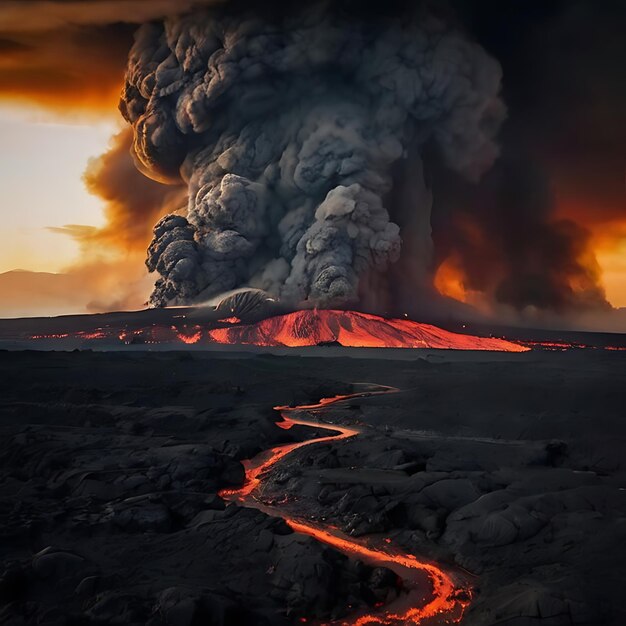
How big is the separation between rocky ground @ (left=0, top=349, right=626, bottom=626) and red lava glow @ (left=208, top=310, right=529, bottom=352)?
2474cm

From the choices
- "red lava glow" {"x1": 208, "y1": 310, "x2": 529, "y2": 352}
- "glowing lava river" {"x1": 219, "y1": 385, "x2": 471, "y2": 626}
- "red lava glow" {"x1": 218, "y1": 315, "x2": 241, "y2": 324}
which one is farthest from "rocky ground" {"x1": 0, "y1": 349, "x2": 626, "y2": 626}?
"red lava glow" {"x1": 218, "y1": 315, "x2": 241, "y2": 324}

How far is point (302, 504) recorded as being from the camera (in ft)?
50.1

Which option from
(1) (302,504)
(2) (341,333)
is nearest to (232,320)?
(2) (341,333)

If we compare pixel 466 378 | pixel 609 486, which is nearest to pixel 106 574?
pixel 609 486

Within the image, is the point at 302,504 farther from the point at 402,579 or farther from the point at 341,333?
the point at 341,333

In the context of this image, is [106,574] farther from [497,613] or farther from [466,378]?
[466,378]

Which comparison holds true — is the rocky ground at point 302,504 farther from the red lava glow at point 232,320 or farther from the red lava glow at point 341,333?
the red lava glow at point 232,320

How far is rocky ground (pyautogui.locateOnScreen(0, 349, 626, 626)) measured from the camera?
383 inches

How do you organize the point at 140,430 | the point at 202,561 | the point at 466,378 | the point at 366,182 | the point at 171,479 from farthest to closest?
1. the point at 366,182
2. the point at 466,378
3. the point at 140,430
4. the point at 171,479
5. the point at 202,561

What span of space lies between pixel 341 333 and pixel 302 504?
125ft

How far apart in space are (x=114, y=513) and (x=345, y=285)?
39.4 meters

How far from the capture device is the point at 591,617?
896cm

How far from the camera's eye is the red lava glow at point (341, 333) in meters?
53.5

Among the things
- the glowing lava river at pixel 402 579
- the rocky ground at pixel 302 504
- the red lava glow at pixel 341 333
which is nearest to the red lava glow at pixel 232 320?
the red lava glow at pixel 341 333
